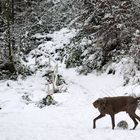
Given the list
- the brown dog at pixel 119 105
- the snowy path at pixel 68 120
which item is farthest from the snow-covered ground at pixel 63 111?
the brown dog at pixel 119 105

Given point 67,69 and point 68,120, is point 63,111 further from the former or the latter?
point 67,69

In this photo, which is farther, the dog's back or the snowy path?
the dog's back

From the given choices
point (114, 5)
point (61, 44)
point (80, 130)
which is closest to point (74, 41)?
point (61, 44)

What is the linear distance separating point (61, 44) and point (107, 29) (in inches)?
280

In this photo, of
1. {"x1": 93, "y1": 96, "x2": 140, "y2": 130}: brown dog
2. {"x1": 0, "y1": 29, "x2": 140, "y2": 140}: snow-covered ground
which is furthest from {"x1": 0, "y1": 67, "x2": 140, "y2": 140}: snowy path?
{"x1": 93, "y1": 96, "x2": 140, "y2": 130}: brown dog

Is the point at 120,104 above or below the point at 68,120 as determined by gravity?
above

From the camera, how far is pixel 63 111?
13.9 metres

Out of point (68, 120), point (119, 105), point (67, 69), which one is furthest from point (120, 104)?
point (67, 69)

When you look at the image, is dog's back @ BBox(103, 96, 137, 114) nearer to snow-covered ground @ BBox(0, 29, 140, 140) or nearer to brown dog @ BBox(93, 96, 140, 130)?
brown dog @ BBox(93, 96, 140, 130)

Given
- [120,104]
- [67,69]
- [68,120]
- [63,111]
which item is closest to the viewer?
[120,104]

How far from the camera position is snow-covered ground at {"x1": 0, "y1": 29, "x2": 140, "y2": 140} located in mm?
Result: 9477

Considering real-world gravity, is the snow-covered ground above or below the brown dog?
below

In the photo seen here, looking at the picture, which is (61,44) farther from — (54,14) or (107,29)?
(107,29)

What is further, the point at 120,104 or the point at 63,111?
the point at 63,111
